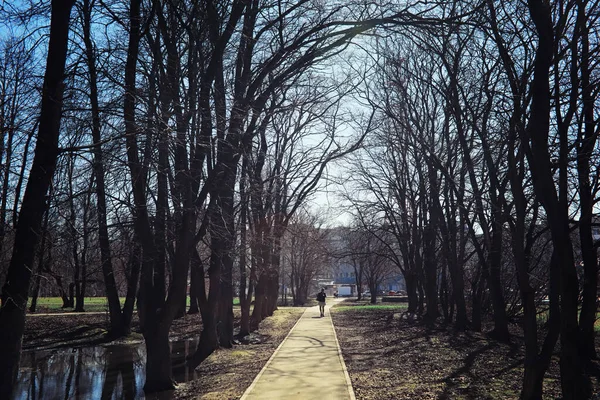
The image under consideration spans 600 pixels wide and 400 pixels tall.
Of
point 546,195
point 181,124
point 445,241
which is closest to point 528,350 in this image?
point 546,195

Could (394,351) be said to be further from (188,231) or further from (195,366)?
(188,231)

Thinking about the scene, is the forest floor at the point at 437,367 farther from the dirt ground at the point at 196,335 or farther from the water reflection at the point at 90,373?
the water reflection at the point at 90,373

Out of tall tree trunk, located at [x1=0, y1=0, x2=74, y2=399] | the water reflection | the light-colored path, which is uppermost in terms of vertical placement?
tall tree trunk, located at [x1=0, y1=0, x2=74, y2=399]

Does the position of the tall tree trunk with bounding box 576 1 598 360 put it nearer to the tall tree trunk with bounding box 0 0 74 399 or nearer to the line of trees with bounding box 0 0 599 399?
the line of trees with bounding box 0 0 599 399

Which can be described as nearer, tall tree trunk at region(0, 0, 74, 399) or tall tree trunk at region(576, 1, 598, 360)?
tall tree trunk at region(0, 0, 74, 399)

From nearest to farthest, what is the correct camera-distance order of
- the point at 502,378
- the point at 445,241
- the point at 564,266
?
the point at 564,266
the point at 502,378
the point at 445,241

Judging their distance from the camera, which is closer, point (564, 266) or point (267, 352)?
point (564, 266)

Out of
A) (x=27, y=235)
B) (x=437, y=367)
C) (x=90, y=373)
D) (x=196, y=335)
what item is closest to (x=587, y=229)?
(x=437, y=367)

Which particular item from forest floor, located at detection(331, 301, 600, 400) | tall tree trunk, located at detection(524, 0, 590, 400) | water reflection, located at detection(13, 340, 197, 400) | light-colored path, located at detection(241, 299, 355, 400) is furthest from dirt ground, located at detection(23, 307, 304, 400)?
tall tree trunk, located at detection(524, 0, 590, 400)

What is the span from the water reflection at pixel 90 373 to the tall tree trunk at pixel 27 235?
192 inches

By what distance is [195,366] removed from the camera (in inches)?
666

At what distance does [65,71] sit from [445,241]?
1973cm

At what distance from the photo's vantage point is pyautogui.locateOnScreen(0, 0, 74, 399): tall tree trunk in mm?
8055

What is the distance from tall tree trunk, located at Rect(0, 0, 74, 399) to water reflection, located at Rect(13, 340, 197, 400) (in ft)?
16.0
